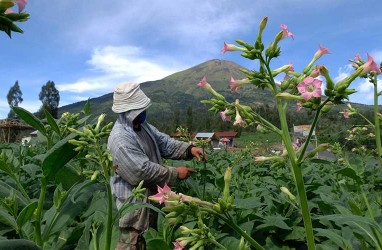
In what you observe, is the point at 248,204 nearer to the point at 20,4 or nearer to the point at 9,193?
the point at 9,193

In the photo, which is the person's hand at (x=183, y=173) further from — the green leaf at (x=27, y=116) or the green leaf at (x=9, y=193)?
the green leaf at (x=27, y=116)

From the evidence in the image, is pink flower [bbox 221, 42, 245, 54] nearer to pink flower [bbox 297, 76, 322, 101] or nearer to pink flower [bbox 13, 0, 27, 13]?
pink flower [bbox 297, 76, 322, 101]

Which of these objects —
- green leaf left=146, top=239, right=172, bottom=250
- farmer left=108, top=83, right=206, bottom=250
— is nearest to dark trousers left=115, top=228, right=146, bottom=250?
farmer left=108, top=83, right=206, bottom=250

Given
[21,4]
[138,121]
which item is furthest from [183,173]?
[21,4]

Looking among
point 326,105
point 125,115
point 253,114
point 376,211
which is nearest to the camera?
point 326,105

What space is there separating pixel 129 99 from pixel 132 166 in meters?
0.69

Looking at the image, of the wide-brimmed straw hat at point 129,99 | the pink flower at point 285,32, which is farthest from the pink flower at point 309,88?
the wide-brimmed straw hat at point 129,99

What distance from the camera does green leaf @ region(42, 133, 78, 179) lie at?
1.64 m

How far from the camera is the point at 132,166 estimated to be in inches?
151

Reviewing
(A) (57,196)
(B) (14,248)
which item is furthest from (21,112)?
(B) (14,248)

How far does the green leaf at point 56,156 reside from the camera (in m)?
1.64

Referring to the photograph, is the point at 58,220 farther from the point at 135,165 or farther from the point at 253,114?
the point at 135,165

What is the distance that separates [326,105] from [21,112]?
4.04 ft

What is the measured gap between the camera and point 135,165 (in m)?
3.83
